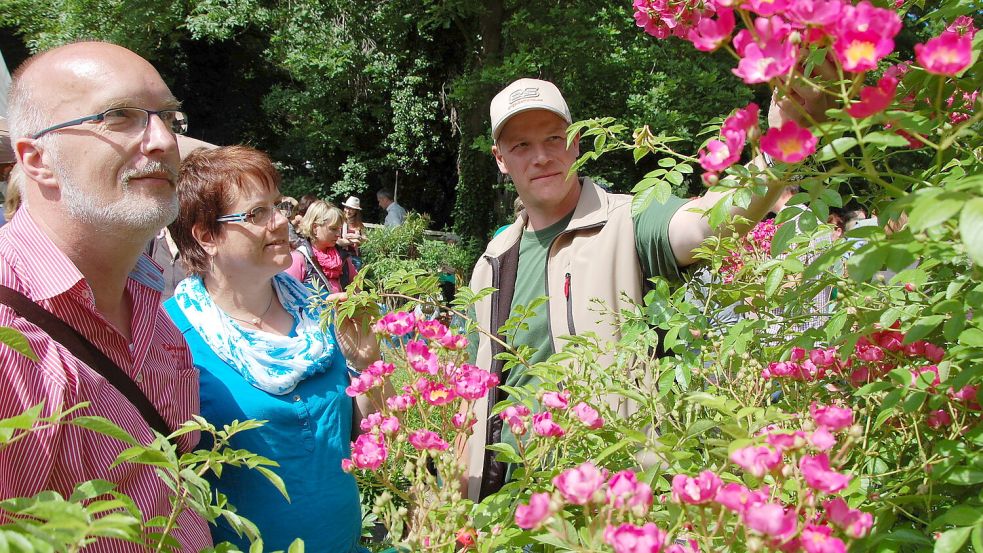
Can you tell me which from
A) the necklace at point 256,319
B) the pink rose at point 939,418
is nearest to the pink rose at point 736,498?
the pink rose at point 939,418

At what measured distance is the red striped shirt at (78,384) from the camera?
122 centimetres

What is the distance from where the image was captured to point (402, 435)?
1.24m

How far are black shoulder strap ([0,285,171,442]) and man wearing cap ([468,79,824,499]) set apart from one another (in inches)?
31.3

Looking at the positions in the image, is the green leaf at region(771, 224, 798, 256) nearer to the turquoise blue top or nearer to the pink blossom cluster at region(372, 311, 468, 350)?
the pink blossom cluster at region(372, 311, 468, 350)

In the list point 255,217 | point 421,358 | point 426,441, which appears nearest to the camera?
point 426,441

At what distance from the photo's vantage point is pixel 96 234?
152 cm

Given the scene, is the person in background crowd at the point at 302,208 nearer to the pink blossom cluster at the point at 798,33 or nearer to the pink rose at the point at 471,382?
the pink rose at the point at 471,382

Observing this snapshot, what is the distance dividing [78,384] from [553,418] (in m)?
0.88

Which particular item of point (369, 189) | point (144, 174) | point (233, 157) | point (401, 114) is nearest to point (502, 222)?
point (401, 114)

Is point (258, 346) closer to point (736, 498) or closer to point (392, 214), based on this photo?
point (736, 498)

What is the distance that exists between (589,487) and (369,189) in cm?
1625

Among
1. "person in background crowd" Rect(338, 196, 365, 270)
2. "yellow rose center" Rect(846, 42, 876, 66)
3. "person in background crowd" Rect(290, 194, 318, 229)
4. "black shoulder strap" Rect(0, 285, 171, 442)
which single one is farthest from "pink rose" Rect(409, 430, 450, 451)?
"person in background crowd" Rect(338, 196, 365, 270)

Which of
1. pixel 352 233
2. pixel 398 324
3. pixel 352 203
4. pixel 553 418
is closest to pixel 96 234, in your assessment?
pixel 398 324

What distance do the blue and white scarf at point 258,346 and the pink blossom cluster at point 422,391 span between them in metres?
0.67
